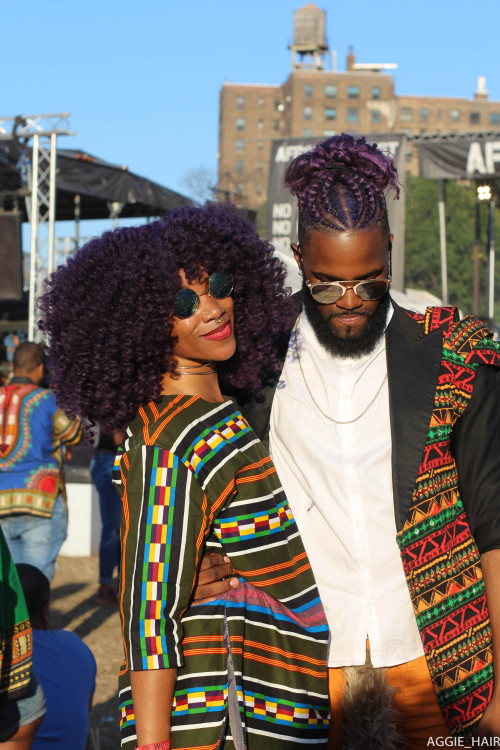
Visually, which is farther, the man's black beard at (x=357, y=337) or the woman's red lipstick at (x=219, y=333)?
the man's black beard at (x=357, y=337)

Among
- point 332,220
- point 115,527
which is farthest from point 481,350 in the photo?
point 115,527

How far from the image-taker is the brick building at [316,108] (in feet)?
270

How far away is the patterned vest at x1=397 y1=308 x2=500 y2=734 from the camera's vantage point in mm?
2031

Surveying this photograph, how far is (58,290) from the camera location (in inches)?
84.3

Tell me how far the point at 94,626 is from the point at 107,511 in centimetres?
103

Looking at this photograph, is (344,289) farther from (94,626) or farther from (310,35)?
(310,35)

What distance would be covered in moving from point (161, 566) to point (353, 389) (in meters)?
0.75

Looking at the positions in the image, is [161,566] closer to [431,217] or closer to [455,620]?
[455,620]

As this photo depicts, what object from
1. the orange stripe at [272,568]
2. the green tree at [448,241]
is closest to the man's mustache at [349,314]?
the orange stripe at [272,568]

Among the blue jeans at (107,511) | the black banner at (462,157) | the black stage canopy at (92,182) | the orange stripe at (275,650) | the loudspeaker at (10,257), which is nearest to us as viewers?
the orange stripe at (275,650)

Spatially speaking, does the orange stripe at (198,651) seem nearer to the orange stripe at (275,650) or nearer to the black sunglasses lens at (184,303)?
the orange stripe at (275,650)

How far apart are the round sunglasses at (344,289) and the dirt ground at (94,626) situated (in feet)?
8.01

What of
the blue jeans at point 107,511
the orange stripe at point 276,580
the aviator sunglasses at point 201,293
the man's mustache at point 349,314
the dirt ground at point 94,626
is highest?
the aviator sunglasses at point 201,293

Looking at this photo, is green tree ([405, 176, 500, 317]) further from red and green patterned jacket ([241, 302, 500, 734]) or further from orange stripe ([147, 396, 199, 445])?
orange stripe ([147, 396, 199, 445])
